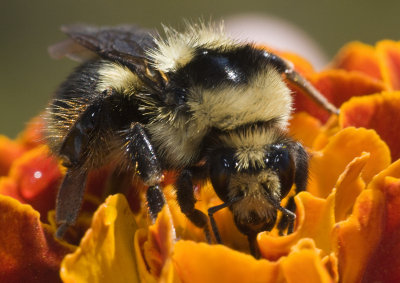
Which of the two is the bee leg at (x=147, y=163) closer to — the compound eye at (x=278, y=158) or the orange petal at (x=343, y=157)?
the compound eye at (x=278, y=158)

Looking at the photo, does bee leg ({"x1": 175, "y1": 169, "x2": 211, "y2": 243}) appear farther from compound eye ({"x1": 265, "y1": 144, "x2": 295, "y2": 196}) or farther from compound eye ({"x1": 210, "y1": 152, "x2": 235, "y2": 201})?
compound eye ({"x1": 265, "y1": 144, "x2": 295, "y2": 196})

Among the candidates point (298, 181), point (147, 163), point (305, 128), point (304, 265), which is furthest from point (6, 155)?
point (304, 265)

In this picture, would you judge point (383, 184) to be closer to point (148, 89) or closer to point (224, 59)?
point (224, 59)

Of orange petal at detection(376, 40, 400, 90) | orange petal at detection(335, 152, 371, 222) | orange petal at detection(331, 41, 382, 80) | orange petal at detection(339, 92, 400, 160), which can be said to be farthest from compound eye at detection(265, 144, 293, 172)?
orange petal at detection(331, 41, 382, 80)

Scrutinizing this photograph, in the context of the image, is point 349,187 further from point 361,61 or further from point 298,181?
point 361,61

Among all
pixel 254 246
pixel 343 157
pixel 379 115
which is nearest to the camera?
pixel 254 246

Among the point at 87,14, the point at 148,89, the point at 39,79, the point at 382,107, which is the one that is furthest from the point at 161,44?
the point at 87,14
